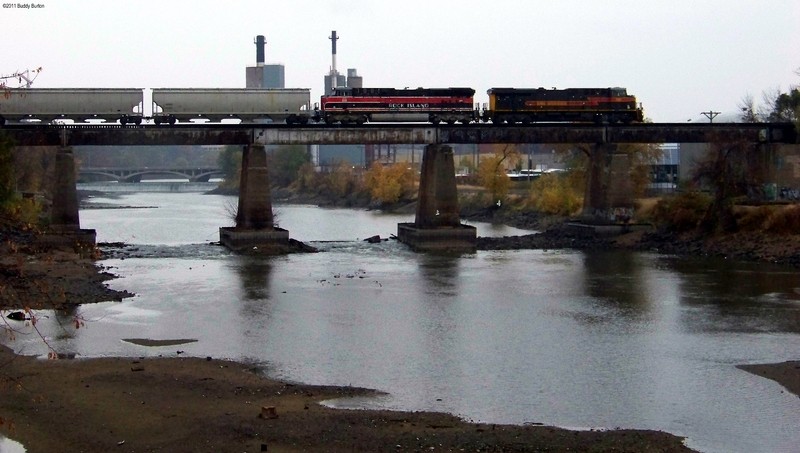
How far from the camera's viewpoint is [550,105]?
74938 mm

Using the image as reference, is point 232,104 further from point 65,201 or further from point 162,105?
point 65,201

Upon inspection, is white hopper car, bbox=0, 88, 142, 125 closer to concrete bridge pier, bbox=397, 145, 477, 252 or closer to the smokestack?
concrete bridge pier, bbox=397, 145, 477, 252

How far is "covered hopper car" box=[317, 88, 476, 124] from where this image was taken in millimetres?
71500

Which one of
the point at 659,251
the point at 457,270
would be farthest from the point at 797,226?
the point at 457,270

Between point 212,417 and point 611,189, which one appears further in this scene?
point 611,189

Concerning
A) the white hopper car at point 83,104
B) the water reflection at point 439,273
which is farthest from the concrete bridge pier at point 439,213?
the white hopper car at point 83,104

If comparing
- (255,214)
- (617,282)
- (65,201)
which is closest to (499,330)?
(617,282)

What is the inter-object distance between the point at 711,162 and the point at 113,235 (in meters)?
42.7

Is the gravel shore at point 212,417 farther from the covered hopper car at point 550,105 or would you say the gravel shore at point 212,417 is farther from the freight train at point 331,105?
the covered hopper car at point 550,105

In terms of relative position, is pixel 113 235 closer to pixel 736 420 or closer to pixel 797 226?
pixel 797 226

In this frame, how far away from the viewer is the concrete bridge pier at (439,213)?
68.0 metres

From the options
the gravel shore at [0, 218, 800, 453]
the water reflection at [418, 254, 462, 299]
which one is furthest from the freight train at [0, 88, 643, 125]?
the gravel shore at [0, 218, 800, 453]

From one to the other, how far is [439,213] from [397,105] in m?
8.59

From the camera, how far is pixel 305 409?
81.6 ft
